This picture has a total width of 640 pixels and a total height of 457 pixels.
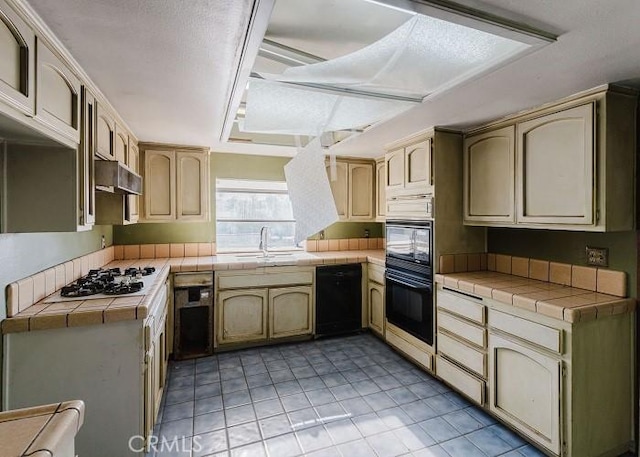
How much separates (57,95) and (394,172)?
249 cm

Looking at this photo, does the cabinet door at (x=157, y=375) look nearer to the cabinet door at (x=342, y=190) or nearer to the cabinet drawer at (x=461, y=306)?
the cabinet drawer at (x=461, y=306)

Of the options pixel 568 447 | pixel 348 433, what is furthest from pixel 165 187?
pixel 568 447

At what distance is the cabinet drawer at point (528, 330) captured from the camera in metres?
A: 1.75

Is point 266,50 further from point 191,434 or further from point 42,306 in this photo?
point 191,434

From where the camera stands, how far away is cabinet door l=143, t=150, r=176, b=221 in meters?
3.14

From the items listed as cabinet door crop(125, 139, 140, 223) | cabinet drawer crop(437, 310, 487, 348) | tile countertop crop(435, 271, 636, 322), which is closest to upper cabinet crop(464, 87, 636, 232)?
tile countertop crop(435, 271, 636, 322)

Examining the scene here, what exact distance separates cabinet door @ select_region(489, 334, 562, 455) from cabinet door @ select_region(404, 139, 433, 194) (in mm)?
1224

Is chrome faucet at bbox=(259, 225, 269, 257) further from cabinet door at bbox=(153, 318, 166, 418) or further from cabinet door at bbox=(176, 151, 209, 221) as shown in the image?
cabinet door at bbox=(153, 318, 166, 418)

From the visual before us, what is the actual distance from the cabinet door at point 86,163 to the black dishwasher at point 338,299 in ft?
7.19

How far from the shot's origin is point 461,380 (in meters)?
2.37

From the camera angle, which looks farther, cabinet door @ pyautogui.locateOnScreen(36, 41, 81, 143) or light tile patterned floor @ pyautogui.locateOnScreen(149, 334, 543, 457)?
light tile patterned floor @ pyautogui.locateOnScreen(149, 334, 543, 457)

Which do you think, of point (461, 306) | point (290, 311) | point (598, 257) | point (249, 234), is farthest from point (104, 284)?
point (598, 257)

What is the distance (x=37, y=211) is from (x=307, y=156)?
49.8 inches

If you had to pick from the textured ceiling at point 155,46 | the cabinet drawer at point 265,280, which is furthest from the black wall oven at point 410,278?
the textured ceiling at point 155,46
